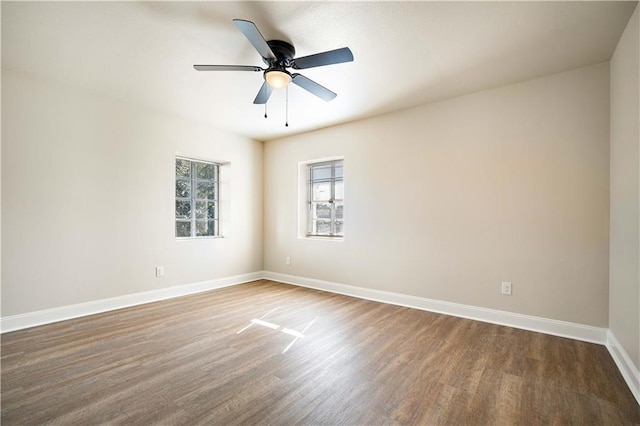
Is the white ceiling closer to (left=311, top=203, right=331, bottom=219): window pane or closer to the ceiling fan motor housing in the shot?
the ceiling fan motor housing

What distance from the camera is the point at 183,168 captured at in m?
4.46

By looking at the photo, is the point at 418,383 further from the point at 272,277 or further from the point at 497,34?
the point at 272,277

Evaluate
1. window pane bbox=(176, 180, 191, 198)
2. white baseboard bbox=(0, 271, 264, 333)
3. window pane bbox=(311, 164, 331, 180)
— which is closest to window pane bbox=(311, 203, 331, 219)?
window pane bbox=(311, 164, 331, 180)

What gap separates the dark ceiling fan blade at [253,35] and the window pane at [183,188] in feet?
9.33

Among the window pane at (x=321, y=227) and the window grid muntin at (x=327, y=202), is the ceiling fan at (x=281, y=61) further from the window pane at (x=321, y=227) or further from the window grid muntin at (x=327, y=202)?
the window pane at (x=321, y=227)

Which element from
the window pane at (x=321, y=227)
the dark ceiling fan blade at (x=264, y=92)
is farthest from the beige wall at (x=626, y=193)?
the window pane at (x=321, y=227)

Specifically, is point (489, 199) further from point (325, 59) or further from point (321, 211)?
point (321, 211)

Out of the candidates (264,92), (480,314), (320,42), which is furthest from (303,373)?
(320,42)

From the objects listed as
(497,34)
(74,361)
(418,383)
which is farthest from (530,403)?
(74,361)

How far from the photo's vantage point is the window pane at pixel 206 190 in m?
4.68

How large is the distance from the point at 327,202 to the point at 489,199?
2.39 meters

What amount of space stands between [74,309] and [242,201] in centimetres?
261

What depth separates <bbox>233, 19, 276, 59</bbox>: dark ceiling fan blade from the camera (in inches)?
71.5

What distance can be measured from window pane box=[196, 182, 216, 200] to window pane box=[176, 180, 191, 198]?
0.15 meters
